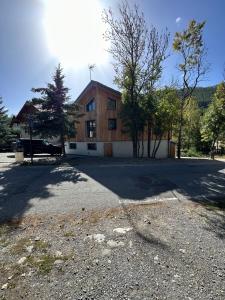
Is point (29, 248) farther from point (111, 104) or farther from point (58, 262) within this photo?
point (111, 104)

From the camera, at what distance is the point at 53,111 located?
1753cm

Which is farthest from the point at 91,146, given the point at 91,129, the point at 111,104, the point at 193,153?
the point at 193,153

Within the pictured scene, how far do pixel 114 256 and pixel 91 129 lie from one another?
1946 centimetres

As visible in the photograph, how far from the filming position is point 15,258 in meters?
3.50

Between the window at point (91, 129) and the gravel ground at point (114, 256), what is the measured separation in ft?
55.8

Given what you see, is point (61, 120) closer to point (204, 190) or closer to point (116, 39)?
point (116, 39)

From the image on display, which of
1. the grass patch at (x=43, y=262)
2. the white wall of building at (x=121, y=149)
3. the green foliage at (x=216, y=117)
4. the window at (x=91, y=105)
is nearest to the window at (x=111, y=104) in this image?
the window at (x=91, y=105)

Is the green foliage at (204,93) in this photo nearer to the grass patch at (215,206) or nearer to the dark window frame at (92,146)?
the dark window frame at (92,146)

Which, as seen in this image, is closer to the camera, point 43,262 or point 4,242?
point 43,262

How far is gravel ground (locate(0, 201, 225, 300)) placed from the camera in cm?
278

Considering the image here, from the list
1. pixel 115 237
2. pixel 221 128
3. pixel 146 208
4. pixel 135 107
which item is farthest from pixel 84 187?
pixel 221 128

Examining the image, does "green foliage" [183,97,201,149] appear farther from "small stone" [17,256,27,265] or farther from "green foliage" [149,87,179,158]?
"small stone" [17,256,27,265]

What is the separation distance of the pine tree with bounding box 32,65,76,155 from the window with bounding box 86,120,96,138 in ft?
→ 14.8

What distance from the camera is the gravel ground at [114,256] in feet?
9.11
